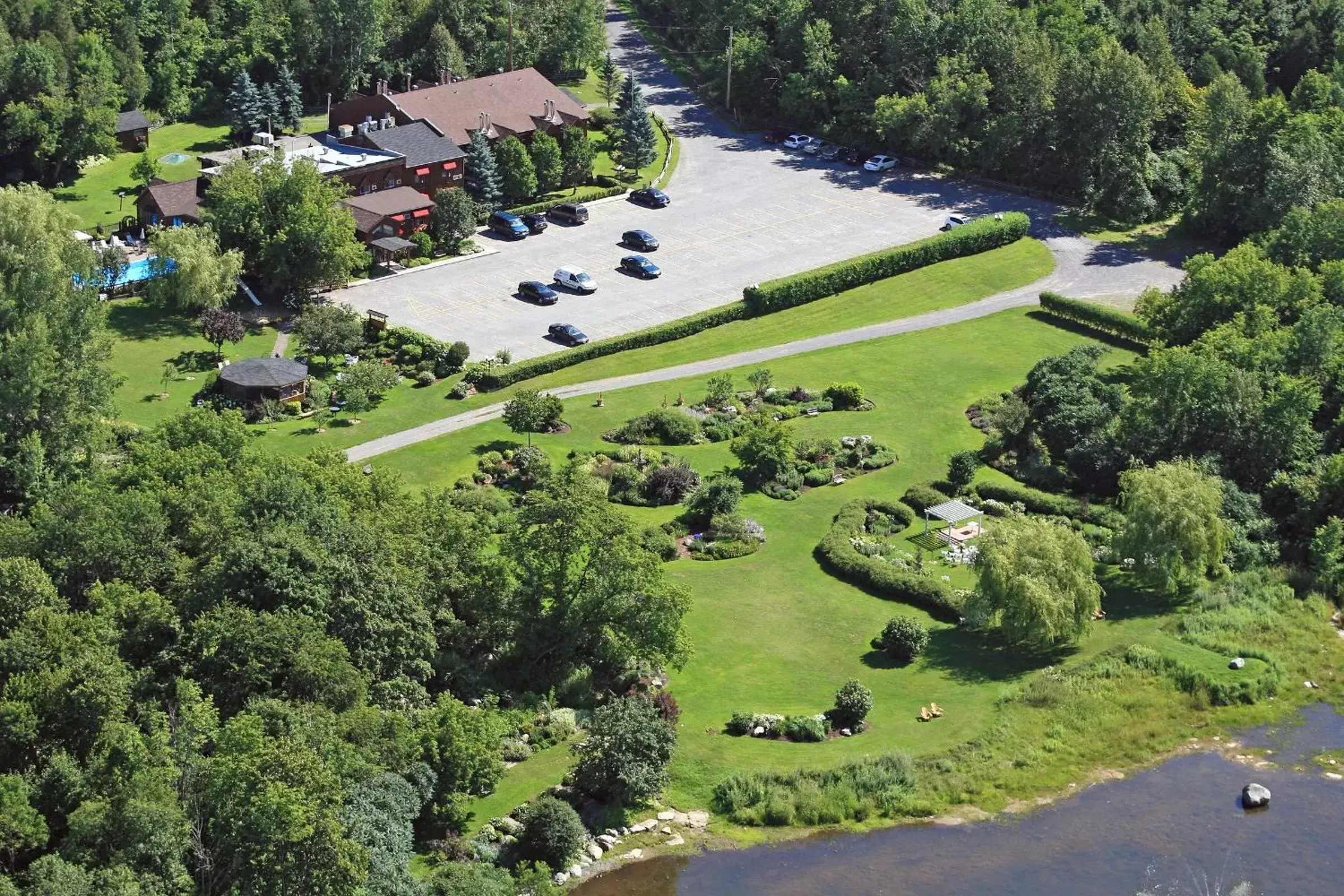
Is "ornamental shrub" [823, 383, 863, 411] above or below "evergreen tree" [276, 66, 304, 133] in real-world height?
below

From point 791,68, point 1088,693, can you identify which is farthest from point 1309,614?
point 791,68

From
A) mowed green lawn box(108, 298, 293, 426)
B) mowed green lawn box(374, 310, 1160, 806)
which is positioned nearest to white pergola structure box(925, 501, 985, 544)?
mowed green lawn box(374, 310, 1160, 806)

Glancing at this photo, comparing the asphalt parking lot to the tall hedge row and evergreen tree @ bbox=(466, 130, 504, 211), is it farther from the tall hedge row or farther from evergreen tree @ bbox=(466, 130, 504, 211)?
evergreen tree @ bbox=(466, 130, 504, 211)

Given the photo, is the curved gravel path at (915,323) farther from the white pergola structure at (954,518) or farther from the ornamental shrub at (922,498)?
the white pergola structure at (954,518)

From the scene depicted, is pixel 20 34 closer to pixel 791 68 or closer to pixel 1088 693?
pixel 791 68

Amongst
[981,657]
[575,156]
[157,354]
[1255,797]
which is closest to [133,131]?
[575,156]

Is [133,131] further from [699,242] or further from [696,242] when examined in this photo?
[699,242]
